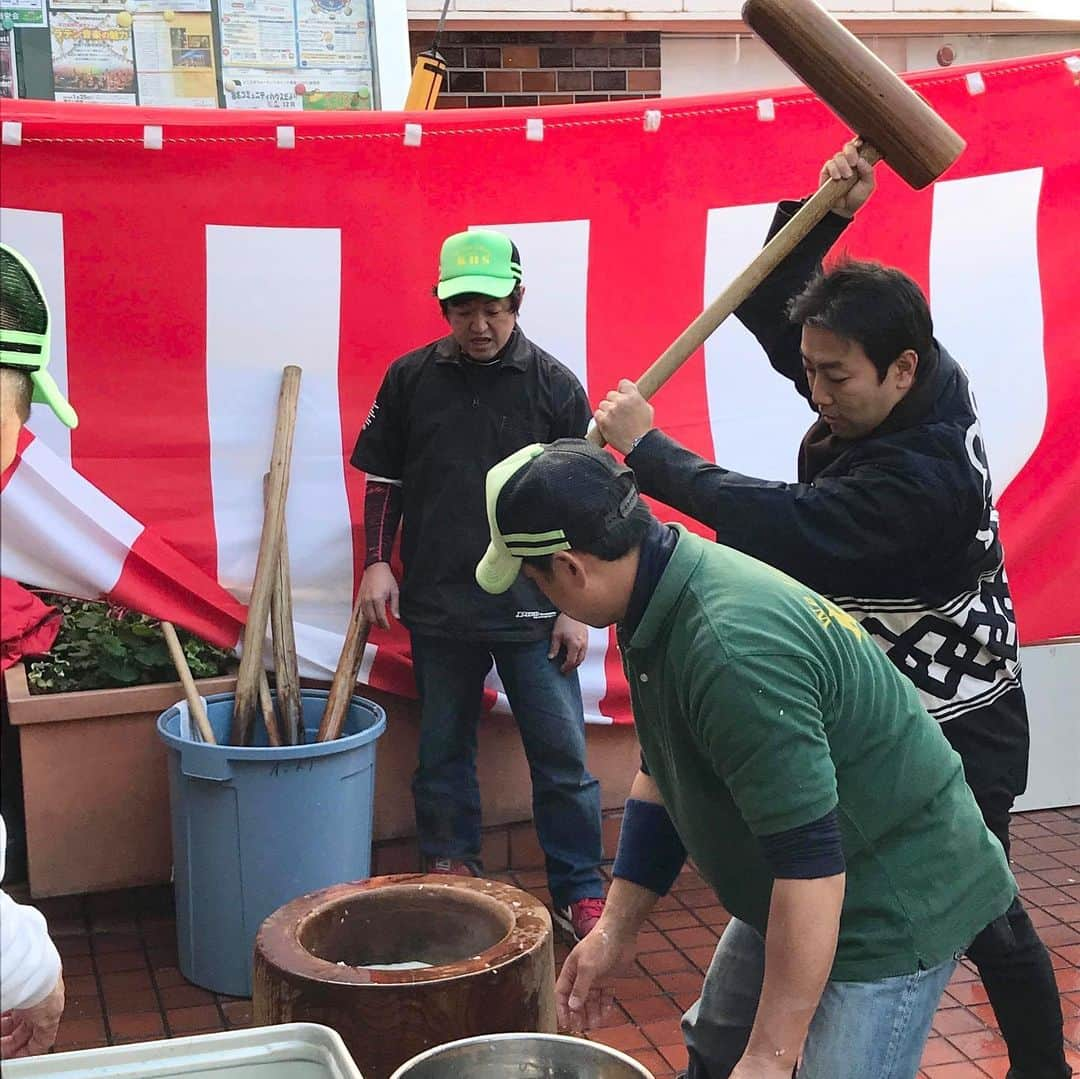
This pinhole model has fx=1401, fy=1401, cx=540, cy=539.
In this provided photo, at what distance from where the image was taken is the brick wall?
21.1 ft

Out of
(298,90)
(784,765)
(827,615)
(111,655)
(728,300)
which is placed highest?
(298,90)

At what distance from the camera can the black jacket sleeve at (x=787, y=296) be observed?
11.6 ft

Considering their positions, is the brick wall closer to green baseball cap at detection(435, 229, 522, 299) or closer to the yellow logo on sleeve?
green baseball cap at detection(435, 229, 522, 299)

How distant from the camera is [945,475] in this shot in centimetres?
295

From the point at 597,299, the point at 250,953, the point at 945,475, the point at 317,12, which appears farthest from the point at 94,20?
the point at 945,475

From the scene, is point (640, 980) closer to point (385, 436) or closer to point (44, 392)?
point (385, 436)

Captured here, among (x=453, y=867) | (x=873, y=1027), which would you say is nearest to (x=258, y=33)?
(x=453, y=867)

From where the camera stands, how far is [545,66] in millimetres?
6555

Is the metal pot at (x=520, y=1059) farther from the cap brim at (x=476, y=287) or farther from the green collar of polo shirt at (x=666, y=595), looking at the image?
the cap brim at (x=476, y=287)

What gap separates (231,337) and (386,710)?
1.36 meters

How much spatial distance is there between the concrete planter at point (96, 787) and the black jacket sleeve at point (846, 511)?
6.80 feet

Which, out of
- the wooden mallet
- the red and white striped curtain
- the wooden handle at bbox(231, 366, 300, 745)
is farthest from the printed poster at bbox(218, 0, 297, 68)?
the wooden mallet

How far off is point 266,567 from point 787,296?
1.84 m

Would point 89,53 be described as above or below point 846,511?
above
